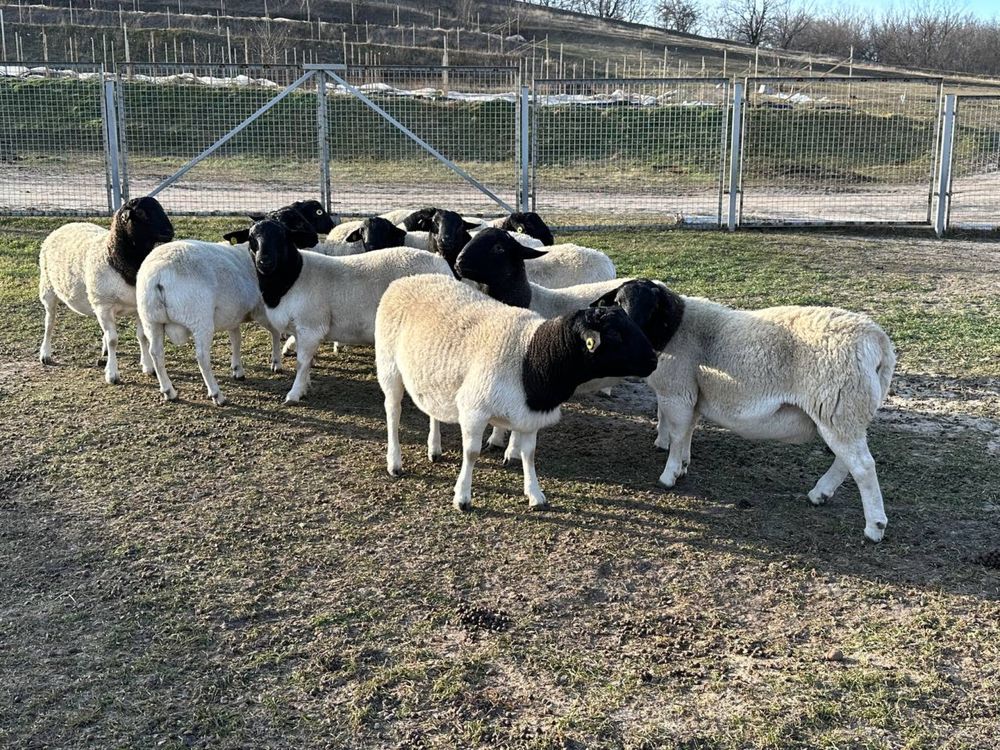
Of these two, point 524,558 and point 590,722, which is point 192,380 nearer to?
point 524,558

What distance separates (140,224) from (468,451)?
13.6 feet

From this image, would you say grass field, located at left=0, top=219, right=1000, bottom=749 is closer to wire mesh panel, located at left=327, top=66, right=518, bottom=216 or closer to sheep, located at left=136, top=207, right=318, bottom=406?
sheep, located at left=136, top=207, right=318, bottom=406

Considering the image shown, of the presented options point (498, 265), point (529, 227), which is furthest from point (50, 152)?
point (498, 265)

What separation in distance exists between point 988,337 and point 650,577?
6.37 meters

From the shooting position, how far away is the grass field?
4.04m

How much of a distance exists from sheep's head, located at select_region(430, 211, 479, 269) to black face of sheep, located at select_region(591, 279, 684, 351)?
99.1 inches

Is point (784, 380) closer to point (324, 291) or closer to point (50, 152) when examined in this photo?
point (324, 291)

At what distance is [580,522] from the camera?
593 centimetres

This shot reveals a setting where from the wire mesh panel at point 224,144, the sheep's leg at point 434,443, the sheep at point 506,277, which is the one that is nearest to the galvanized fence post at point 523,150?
the wire mesh panel at point 224,144

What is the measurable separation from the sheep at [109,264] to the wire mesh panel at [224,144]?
875 cm

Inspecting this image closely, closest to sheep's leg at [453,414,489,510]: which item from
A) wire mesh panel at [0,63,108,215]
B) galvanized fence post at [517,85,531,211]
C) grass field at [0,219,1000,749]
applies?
grass field at [0,219,1000,749]

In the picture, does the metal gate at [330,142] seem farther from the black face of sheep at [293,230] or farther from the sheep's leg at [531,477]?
the sheep's leg at [531,477]

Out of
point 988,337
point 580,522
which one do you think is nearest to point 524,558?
point 580,522

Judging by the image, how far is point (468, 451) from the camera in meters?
6.00
